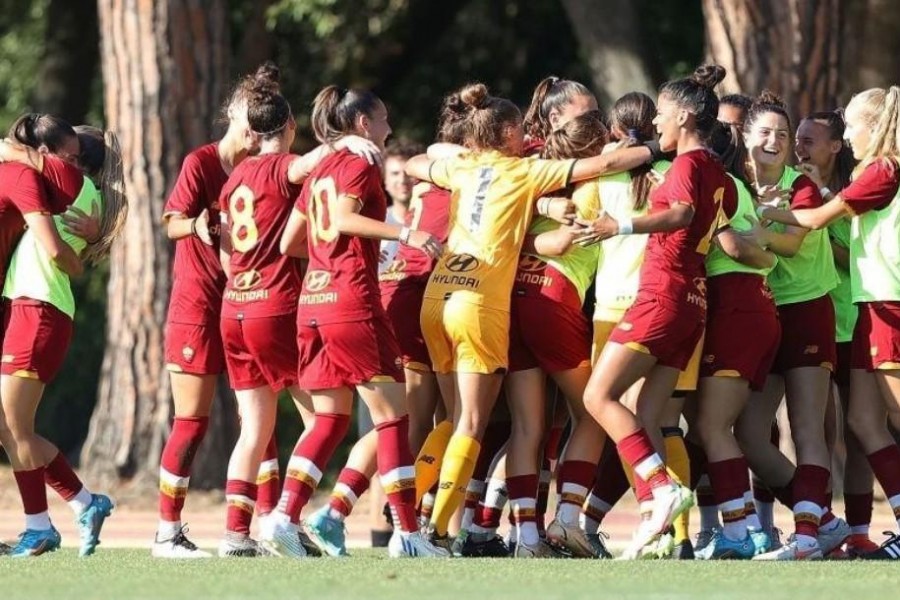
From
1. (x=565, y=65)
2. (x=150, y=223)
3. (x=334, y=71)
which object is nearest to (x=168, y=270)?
(x=150, y=223)

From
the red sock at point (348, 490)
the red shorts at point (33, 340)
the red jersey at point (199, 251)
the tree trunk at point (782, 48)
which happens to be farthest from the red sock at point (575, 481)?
the tree trunk at point (782, 48)

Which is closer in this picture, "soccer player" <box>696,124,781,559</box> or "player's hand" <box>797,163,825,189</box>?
"soccer player" <box>696,124,781,559</box>

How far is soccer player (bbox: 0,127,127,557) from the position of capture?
29.5 ft

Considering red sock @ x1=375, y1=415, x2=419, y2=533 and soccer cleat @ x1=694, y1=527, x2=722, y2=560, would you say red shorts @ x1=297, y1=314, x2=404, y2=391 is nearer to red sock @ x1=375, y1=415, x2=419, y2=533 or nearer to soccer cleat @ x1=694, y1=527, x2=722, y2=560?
red sock @ x1=375, y1=415, x2=419, y2=533

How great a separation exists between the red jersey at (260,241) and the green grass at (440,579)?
1.25 m

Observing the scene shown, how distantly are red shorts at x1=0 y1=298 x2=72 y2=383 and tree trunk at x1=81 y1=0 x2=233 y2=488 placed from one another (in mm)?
5185

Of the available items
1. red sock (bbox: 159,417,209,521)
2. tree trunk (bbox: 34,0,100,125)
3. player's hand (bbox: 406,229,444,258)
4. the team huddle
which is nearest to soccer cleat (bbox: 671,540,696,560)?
the team huddle

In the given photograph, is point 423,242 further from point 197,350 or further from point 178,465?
point 178,465

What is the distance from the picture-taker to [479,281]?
873 centimetres

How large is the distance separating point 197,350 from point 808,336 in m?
2.90

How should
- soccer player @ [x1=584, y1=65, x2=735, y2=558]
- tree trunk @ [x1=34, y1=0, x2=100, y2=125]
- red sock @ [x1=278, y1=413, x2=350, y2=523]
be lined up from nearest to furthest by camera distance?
soccer player @ [x1=584, y1=65, x2=735, y2=558] < red sock @ [x1=278, y1=413, x2=350, y2=523] < tree trunk @ [x1=34, y1=0, x2=100, y2=125]

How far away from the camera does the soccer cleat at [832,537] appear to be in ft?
30.2

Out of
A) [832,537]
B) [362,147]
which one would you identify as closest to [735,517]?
[832,537]

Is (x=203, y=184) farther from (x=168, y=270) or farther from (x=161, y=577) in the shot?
(x=168, y=270)
